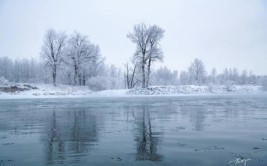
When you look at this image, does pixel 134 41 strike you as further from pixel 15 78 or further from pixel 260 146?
pixel 15 78

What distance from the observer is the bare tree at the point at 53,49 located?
65875 mm

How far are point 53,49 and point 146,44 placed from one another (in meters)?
22.1

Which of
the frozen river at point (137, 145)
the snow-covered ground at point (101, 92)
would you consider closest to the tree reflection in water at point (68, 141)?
the frozen river at point (137, 145)

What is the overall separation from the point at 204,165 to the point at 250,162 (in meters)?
1.14

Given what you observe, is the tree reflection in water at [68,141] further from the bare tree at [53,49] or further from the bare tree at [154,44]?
the bare tree at [53,49]

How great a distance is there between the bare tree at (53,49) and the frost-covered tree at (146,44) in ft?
56.3

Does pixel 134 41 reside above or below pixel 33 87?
above

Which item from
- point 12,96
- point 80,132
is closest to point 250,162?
point 80,132

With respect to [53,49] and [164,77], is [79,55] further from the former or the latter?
[164,77]

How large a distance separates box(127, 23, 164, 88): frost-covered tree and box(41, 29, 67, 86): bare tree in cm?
1717

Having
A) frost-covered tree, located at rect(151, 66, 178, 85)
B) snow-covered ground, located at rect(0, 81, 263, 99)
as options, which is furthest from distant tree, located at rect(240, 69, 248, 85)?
snow-covered ground, located at rect(0, 81, 263, 99)

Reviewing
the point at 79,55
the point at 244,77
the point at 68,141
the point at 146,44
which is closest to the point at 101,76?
the point at 79,55

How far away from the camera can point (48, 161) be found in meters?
7.43

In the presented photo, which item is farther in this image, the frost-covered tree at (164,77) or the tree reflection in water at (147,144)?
the frost-covered tree at (164,77)
